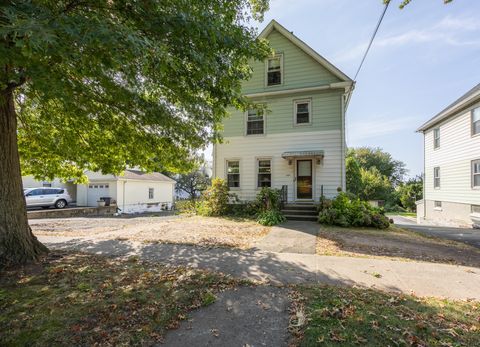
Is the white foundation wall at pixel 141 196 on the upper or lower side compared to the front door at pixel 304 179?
lower

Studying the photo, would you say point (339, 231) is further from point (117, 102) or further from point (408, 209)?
point (408, 209)

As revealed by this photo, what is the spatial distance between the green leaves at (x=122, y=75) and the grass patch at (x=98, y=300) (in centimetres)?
301

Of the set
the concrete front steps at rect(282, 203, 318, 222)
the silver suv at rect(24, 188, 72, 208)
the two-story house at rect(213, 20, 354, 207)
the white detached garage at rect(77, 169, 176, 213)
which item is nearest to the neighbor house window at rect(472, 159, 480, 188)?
the two-story house at rect(213, 20, 354, 207)

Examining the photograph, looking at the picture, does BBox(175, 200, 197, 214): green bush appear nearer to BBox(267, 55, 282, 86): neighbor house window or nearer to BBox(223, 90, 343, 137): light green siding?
BBox(223, 90, 343, 137): light green siding

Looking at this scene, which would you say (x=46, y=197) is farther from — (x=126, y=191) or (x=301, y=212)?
(x=301, y=212)

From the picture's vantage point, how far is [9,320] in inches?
116

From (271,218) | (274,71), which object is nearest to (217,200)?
(271,218)

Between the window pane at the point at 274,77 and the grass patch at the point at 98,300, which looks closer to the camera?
the grass patch at the point at 98,300

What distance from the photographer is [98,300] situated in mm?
3418

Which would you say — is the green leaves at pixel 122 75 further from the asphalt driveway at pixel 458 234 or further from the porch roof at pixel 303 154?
the asphalt driveway at pixel 458 234

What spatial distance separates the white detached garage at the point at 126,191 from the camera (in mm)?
21562

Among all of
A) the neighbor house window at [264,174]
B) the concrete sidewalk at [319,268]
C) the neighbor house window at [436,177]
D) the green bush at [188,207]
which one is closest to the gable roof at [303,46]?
the neighbor house window at [264,174]

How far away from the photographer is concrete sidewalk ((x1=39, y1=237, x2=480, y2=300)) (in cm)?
400

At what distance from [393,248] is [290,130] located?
303 inches
